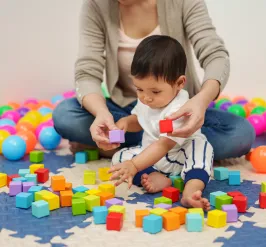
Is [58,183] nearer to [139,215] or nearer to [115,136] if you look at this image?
[115,136]

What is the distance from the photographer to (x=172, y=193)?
122 centimetres

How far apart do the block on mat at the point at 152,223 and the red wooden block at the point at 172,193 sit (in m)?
0.18

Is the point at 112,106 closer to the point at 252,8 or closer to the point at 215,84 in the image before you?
the point at 215,84

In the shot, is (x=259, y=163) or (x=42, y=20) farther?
(x=42, y=20)

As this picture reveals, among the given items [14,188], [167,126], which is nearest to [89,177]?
[14,188]

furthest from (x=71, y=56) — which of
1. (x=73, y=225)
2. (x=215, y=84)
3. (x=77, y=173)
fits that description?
(x=73, y=225)

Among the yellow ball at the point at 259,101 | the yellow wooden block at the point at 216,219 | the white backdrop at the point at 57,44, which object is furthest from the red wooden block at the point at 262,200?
the white backdrop at the point at 57,44

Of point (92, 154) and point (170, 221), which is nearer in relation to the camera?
point (170, 221)

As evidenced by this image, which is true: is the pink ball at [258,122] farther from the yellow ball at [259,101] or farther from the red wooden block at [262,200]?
the red wooden block at [262,200]

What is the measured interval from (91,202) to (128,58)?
0.61 metres

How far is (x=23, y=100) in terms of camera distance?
2463mm

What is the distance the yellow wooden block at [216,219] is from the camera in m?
→ 1.05

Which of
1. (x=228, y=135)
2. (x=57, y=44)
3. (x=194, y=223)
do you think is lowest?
(x=194, y=223)

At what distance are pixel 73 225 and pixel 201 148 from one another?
0.43m
